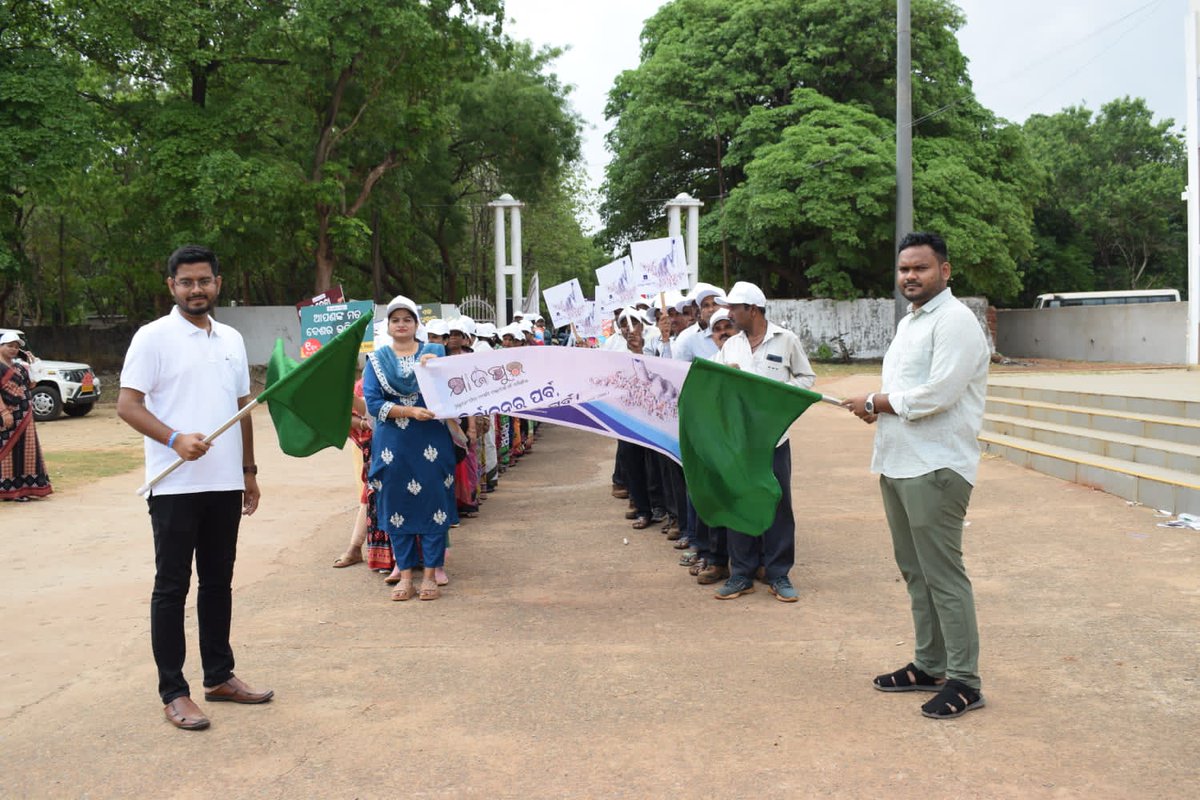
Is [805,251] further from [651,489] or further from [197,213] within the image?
[651,489]

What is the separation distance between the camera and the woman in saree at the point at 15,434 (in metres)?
10.1

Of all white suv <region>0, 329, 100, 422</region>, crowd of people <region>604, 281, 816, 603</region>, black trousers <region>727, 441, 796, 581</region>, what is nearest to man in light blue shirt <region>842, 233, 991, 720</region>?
crowd of people <region>604, 281, 816, 603</region>

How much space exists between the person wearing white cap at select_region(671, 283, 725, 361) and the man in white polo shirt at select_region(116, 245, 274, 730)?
13.1 ft

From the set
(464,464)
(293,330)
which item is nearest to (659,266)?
(464,464)

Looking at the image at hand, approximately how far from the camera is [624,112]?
3378 centimetres

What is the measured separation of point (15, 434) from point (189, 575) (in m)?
7.13

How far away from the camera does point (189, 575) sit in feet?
14.1

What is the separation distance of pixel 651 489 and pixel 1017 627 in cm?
374

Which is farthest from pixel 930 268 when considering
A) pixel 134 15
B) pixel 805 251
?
pixel 805 251

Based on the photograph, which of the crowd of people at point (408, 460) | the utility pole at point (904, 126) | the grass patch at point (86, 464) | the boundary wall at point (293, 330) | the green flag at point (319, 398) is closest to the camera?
the green flag at point (319, 398)

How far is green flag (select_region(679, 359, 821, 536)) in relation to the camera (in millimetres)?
5059

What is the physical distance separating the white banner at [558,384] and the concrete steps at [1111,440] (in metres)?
4.38

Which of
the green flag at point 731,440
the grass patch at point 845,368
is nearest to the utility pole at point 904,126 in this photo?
the grass patch at point 845,368

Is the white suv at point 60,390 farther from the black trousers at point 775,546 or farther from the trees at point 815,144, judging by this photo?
the black trousers at point 775,546
